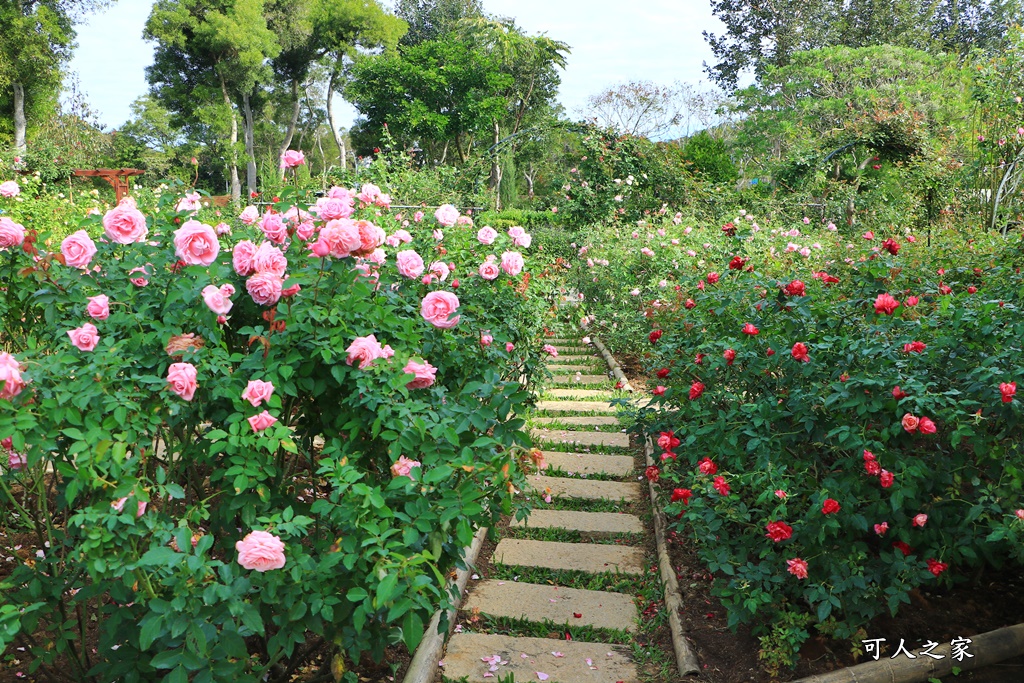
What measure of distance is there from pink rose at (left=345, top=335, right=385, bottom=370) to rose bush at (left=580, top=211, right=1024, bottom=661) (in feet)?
4.87

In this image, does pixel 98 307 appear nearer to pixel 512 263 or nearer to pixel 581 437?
pixel 512 263

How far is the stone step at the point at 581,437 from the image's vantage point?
17.8ft

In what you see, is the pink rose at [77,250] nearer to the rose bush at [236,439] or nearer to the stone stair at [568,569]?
the rose bush at [236,439]

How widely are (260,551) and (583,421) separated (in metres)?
4.18

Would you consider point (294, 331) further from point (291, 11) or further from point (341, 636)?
point (291, 11)

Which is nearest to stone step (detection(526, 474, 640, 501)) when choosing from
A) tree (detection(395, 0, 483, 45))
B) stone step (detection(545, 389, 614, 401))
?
stone step (detection(545, 389, 614, 401))

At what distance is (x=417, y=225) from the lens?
4.57 metres

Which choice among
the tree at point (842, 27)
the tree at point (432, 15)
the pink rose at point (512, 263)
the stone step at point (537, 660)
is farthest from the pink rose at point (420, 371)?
the tree at point (432, 15)

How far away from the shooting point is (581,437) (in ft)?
18.1

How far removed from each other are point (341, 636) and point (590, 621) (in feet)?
4.70

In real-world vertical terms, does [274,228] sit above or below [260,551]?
above

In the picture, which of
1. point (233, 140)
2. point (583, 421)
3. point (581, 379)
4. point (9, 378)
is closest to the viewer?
point (9, 378)

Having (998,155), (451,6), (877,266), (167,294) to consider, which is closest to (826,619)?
(877,266)

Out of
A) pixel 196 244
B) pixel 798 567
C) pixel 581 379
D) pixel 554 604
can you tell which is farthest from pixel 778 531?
pixel 581 379
